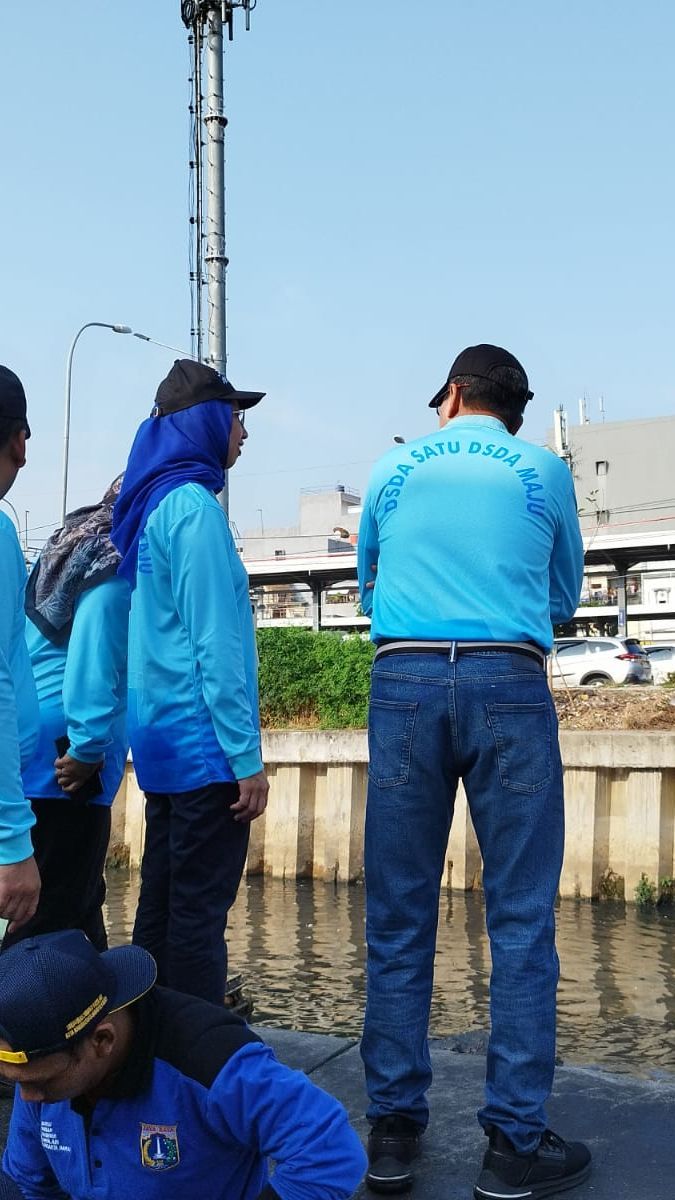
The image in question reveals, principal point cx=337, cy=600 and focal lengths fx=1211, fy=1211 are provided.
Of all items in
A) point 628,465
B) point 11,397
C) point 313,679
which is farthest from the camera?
point 628,465

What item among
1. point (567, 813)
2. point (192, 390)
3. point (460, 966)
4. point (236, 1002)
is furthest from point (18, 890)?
point (567, 813)

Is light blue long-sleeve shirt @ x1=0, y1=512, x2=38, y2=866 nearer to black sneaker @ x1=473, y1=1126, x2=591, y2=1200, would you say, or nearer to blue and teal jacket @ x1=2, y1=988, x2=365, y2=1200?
blue and teal jacket @ x1=2, y1=988, x2=365, y2=1200

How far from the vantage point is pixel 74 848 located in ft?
12.4

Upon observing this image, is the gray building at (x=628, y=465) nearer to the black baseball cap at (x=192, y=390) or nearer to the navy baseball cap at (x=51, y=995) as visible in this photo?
the black baseball cap at (x=192, y=390)

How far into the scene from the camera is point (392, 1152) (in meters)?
3.07

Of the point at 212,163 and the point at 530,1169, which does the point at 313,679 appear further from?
the point at 530,1169

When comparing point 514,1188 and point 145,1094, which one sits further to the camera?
point 514,1188

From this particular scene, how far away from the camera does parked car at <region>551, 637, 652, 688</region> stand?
31422 millimetres

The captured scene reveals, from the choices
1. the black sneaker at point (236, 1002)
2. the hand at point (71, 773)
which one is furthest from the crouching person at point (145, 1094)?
the black sneaker at point (236, 1002)

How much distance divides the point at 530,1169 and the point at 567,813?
8.66 metres

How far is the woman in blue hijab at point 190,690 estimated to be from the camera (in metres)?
3.42

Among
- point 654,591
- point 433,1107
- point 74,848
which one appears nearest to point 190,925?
point 74,848

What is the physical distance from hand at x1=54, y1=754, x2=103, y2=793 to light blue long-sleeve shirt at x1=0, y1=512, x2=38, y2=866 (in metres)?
0.48

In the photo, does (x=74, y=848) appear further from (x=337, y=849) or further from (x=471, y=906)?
(x=337, y=849)
